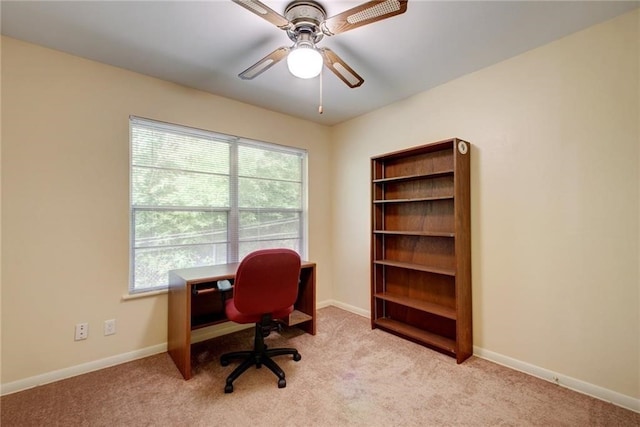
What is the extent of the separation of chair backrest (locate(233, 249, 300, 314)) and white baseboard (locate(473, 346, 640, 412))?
174cm

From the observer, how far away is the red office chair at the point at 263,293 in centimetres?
190

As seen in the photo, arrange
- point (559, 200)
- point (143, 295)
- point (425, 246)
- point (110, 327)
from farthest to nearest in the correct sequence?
point (425, 246) → point (143, 295) → point (110, 327) → point (559, 200)

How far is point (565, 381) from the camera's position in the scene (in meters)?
Result: 1.96

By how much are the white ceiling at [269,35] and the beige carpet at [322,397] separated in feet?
7.92

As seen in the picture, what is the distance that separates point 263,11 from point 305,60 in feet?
1.10

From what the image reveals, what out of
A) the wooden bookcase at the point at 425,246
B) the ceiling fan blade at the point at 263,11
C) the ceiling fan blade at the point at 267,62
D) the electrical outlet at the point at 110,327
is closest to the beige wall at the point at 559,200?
the wooden bookcase at the point at 425,246

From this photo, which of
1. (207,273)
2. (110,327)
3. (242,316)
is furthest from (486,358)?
(110,327)

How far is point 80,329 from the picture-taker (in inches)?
85.4

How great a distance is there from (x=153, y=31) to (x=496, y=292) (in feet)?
10.5

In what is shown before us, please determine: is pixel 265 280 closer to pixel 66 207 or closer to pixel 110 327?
pixel 110 327

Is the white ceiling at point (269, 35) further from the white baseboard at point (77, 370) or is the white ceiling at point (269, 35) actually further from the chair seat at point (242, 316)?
the white baseboard at point (77, 370)

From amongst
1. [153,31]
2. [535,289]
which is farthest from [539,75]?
[153,31]

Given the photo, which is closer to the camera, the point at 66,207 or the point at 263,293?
the point at 263,293

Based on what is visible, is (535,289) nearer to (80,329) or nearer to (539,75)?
(539,75)
